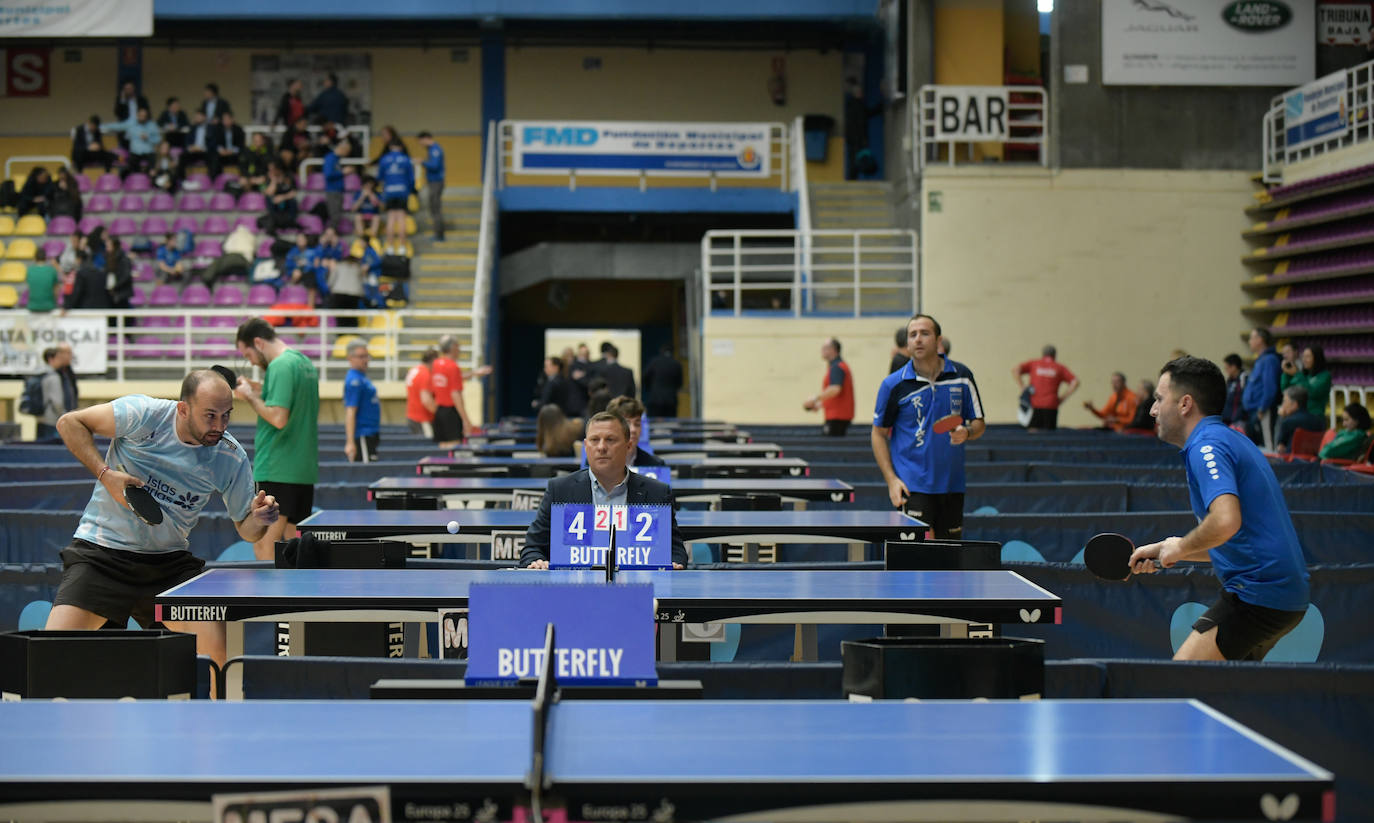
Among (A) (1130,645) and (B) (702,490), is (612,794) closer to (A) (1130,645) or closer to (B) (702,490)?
(A) (1130,645)

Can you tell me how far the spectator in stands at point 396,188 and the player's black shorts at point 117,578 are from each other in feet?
60.3

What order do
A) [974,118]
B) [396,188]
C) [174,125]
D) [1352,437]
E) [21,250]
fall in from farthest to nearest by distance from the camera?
[174,125] → [21,250] → [396,188] → [974,118] → [1352,437]

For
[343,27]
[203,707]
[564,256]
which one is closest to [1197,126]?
[564,256]

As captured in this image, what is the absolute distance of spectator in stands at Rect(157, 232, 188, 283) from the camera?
2339 cm

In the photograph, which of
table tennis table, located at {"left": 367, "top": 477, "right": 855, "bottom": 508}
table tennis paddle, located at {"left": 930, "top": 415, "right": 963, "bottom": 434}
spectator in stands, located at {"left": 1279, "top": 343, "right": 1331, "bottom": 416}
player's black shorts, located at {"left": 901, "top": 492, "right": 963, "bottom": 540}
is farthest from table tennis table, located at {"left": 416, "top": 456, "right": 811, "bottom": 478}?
spectator in stands, located at {"left": 1279, "top": 343, "right": 1331, "bottom": 416}

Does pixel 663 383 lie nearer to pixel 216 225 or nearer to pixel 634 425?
pixel 216 225

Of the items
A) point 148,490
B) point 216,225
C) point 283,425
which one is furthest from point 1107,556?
point 216,225

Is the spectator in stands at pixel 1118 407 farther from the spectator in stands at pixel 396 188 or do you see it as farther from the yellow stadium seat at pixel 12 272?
the yellow stadium seat at pixel 12 272

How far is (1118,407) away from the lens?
2002cm

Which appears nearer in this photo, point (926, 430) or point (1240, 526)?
point (1240, 526)

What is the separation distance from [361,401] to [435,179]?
12664 millimetres

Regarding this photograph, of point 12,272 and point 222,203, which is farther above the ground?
point 222,203

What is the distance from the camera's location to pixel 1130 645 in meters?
6.05

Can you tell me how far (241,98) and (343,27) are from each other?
2.50 metres
